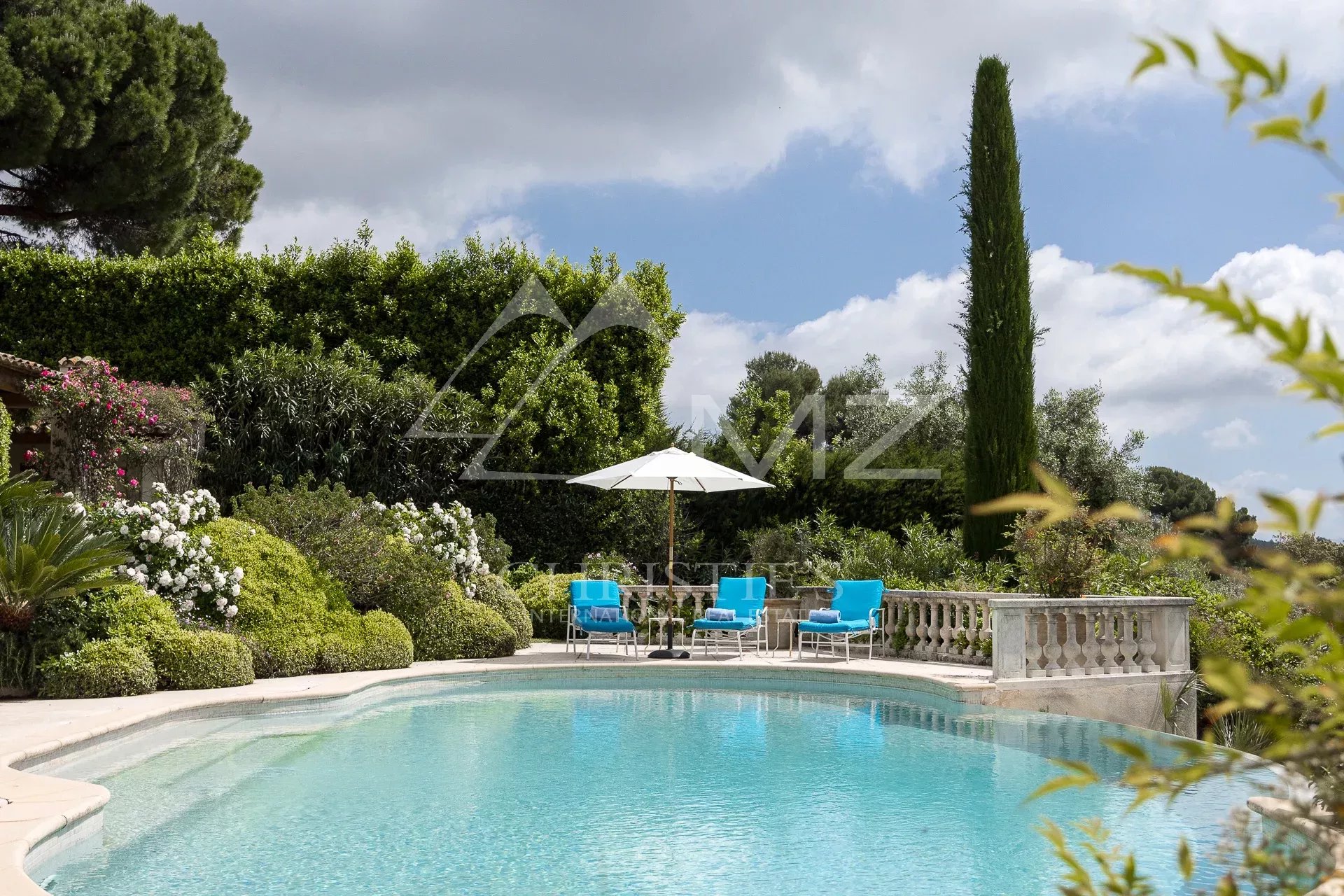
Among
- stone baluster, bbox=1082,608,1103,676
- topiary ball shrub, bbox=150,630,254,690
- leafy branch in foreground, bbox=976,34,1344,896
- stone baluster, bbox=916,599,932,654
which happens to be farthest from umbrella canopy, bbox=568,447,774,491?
leafy branch in foreground, bbox=976,34,1344,896

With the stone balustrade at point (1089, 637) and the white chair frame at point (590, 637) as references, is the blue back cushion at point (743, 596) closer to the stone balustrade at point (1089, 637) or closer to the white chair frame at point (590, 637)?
the white chair frame at point (590, 637)

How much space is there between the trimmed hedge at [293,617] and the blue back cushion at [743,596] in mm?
4036

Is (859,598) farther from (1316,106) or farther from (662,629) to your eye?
(1316,106)

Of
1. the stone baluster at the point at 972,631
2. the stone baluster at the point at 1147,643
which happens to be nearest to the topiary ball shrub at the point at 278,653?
the stone baluster at the point at 972,631

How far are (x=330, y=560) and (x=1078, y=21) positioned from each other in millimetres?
9155

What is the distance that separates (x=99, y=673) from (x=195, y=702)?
1.03 m

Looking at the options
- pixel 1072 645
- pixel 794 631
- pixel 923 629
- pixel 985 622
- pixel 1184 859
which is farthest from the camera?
pixel 794 631

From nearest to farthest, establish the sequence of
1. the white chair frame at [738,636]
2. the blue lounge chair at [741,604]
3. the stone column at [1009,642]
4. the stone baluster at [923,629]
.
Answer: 1. the stone column at [1009,642]
2. the stone baluster at [923,629]
3. the blue lounge chair at [741,604]
4. the white chair frame at [738,636]

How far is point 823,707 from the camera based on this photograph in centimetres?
1023

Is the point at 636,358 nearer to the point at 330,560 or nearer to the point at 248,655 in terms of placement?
the point at 330,560

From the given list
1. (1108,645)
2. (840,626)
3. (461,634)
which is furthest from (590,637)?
(1108,645)

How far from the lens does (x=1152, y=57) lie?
1.03m

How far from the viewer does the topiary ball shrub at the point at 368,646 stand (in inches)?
439

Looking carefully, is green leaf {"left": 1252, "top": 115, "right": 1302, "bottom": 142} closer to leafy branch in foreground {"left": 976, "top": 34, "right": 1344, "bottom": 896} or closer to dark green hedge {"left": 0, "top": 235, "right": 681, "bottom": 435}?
leafy branch in foreground {"left": 976, "top": 34, "right": 1344, "bottom": 896}
